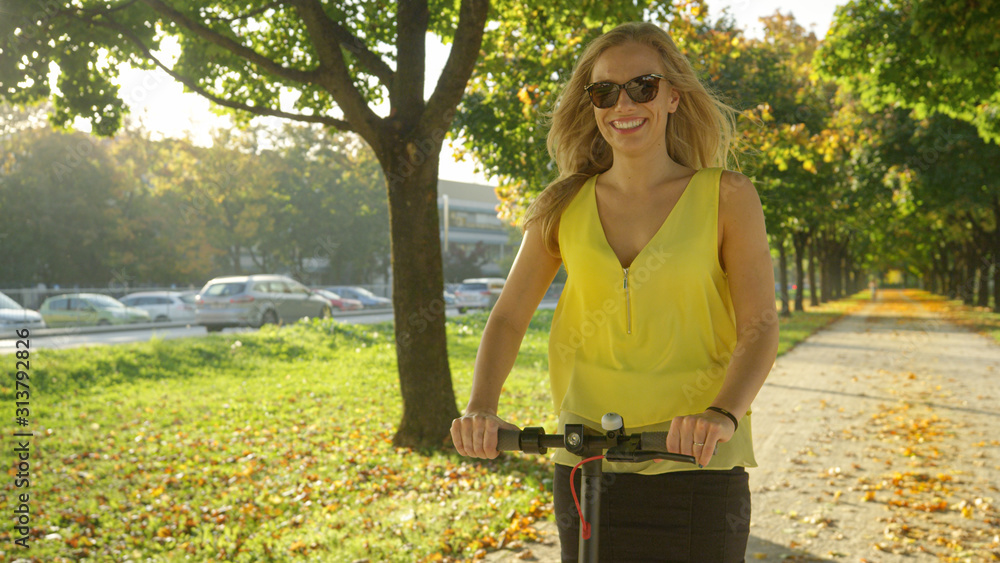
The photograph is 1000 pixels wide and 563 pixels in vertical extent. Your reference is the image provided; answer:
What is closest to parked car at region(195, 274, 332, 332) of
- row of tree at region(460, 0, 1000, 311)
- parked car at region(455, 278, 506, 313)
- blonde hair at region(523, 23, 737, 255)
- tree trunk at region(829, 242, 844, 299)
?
row of tree at region(460, 0, 1000, 311)

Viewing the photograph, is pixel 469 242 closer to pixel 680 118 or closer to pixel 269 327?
pixel 269 327

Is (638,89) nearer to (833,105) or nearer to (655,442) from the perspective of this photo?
(655,442)

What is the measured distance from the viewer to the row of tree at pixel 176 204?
3538 cm

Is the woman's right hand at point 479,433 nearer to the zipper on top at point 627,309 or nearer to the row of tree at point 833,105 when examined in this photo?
the zipper on top at point 627,309

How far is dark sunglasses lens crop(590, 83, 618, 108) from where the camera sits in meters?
2.06

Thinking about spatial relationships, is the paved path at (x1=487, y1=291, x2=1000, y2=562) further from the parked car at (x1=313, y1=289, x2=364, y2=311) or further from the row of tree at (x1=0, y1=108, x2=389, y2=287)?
the parked car at (x1=313, y1=289, x2=364, y2=311)

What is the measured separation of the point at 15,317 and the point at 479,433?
25794 mm

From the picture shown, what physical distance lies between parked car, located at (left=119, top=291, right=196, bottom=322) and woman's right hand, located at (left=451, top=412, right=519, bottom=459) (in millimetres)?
32443

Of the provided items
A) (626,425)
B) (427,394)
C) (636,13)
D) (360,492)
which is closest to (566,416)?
(626,425)

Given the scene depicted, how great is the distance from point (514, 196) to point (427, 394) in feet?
25.9

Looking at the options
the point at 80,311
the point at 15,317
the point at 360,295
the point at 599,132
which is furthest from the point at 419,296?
the point at 360,295

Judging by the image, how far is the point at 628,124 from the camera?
6.77 ft

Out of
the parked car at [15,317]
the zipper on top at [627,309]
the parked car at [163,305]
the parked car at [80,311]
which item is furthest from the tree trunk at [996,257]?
the zipper on top at [627,309]

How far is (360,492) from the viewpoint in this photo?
6.51 meters
